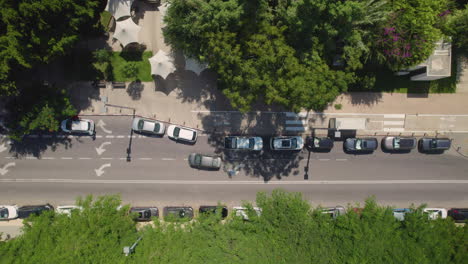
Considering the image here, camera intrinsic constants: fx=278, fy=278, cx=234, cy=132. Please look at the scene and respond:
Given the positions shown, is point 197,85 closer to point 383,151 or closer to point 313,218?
point 313,218

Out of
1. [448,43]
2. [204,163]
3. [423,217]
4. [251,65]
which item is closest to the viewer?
[251,65]

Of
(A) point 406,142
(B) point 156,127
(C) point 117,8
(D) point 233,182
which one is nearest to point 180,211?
(D) point 233,182

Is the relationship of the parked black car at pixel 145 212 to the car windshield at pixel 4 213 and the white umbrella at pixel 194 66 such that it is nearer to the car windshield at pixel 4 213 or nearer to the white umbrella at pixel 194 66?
the car windshield at pixel 4 213

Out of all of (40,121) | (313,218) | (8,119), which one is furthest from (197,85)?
(8,119)

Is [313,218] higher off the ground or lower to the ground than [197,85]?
lower

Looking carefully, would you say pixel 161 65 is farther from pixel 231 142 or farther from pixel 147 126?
pixel 231 142

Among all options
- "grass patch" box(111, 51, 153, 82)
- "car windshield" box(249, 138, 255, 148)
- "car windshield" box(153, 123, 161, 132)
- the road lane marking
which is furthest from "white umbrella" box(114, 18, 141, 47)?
"car windshield" box(249, 138, 255, 148)

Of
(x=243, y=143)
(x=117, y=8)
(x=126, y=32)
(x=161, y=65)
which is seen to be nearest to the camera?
(x=126, y=32)
